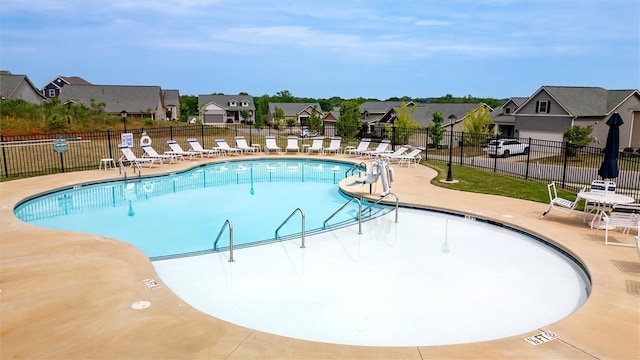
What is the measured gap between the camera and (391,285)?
6.42 meters

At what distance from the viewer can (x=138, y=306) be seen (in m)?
4.96

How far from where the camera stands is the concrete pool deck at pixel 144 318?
4.09 m

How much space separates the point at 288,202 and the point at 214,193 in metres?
2.63

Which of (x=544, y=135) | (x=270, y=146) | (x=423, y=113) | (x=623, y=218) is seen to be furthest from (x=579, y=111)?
(x=623, y=218)

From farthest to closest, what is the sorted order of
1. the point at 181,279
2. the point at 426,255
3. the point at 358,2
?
the point at 358,2
the point at 426,255
the point at 181,279

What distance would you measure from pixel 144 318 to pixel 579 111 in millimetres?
36628

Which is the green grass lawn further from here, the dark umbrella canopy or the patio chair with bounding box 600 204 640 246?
the patio chair with bounding box 600 204 640 246

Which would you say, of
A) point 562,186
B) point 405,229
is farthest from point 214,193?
point 562,186

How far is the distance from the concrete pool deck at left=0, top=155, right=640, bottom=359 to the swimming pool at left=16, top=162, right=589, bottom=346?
1.89 feet

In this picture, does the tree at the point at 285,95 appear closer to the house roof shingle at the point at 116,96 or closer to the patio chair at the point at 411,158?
the house roof shingle at the point at 116,96

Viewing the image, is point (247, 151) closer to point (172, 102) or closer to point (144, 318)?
point (144, 318)

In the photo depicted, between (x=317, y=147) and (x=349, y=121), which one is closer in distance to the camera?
(x=317, y=147)

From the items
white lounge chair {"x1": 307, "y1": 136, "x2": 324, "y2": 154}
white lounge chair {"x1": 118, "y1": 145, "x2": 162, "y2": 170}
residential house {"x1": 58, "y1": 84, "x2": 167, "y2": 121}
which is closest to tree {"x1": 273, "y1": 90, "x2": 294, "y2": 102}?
residential house {"x1": 58, "y1": 84, "x2": 167, "y2": 121}

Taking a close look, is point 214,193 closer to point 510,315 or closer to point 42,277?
point 42,277
